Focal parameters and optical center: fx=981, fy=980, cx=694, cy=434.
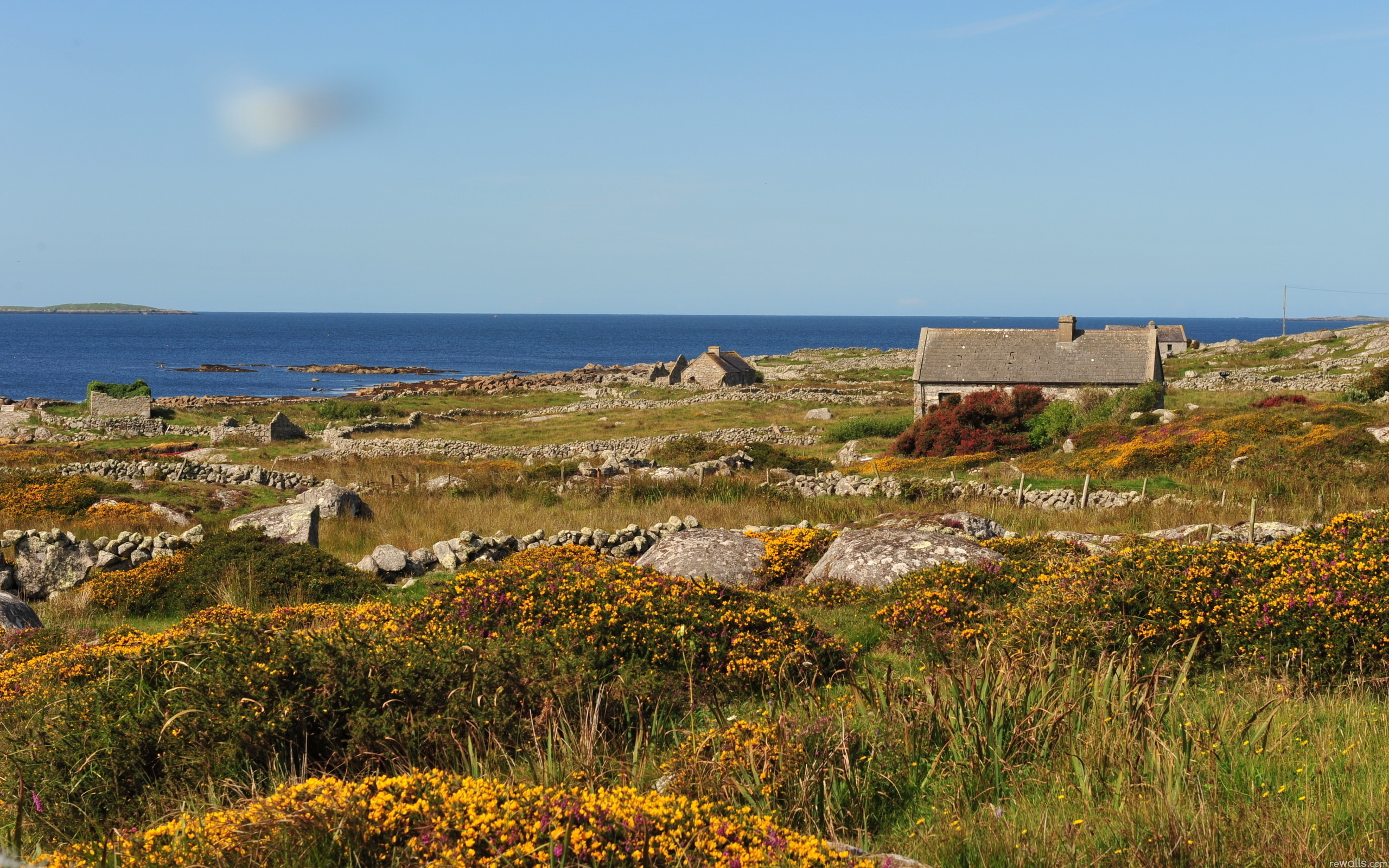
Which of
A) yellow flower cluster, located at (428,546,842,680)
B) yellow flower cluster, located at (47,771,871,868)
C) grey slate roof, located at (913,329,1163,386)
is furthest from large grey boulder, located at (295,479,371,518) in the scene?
grey slate roof, located at (913,329,1163,386)

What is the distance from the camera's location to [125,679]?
702 centimetres

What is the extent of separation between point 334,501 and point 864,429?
102 ft

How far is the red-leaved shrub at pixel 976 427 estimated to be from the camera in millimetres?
38062

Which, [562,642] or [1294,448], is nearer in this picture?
[562,642]

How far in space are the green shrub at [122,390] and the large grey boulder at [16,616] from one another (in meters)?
52.1

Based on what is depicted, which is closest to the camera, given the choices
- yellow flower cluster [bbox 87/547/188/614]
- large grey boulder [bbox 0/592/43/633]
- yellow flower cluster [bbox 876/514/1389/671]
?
yellow flower cluster [bbox 876/514/1389/671]

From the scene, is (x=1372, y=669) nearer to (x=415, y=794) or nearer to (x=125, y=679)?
(x=415, y=794)

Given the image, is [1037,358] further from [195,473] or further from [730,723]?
[730,723]

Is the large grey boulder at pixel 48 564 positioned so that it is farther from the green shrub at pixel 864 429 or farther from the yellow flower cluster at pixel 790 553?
the green shrub at pixel 864 429

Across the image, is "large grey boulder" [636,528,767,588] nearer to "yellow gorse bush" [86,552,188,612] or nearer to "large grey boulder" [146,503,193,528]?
"yellow gorse bush" [86,552,188,612]

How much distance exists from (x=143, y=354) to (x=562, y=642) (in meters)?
183

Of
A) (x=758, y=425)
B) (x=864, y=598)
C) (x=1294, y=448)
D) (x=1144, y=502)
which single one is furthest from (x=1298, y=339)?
(x=864, y=598)

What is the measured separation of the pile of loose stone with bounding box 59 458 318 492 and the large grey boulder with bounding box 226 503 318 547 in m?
11.1

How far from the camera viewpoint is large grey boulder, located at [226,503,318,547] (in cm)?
1694
